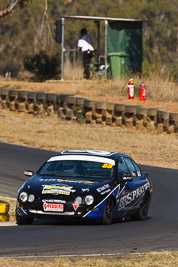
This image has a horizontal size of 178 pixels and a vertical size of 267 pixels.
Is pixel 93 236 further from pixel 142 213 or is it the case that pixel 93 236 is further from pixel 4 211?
pixel 142 213

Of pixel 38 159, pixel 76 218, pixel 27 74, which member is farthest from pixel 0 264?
pixel 27 74

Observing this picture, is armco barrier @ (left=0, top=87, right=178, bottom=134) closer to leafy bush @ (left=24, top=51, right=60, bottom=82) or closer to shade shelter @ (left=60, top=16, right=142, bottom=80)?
leafy bush @ (left=24, top=51, right=60, bottom=82)

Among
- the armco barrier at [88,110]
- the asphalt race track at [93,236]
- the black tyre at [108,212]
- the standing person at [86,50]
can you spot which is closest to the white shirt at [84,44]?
the standing person at [86,50]

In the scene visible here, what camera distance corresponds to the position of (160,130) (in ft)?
86.1

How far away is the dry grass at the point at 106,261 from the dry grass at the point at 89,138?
487 inches

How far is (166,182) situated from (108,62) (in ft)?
61.0

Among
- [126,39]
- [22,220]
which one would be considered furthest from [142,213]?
[126,39]

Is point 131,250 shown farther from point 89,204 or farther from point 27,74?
point 27,74

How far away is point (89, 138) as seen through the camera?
25.0 m

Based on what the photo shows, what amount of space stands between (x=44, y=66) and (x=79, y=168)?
2597 cm

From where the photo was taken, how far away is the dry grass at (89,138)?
2230 cm

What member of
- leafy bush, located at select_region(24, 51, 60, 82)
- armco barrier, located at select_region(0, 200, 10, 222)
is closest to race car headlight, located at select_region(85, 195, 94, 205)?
armco barrier, located at select_region(0, 200, 10, 222)

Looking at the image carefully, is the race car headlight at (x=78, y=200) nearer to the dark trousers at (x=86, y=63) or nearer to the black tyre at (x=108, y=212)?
the black tyre at (x=108, y=212)

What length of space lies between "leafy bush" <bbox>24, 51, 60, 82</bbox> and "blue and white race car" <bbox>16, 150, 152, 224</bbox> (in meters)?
24.9
